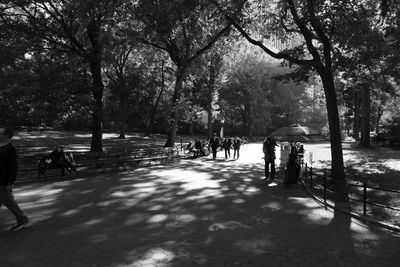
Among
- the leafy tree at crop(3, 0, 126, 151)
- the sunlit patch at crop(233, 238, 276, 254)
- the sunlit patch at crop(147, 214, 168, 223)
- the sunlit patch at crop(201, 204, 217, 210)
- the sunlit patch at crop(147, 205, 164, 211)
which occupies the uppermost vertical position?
the leafy tree at crop(3, 0, 126, 151)

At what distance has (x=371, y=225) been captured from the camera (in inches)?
320

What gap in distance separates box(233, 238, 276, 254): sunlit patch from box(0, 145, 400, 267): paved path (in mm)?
11

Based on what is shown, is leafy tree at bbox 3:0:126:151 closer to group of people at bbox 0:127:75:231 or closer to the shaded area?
the shaded area

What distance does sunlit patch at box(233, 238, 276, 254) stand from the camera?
6.24 m

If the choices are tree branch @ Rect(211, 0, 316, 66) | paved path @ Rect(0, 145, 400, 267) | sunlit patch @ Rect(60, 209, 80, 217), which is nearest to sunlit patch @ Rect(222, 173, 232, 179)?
paved path @ Rect(0, 145, 400, 267)

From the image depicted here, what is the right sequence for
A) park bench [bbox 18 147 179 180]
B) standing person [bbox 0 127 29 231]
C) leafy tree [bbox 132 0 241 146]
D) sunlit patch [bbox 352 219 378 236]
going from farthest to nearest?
leafy tree [bbox 132 0 241 146] → park bench [bbox 18 147 179 180] → sunlit patch [bbox 352 219 378 236] → standing person [bbox 0 127 29 231]

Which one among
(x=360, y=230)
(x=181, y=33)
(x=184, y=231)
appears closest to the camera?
(x=184, y=231)

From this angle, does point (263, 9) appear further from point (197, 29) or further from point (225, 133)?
point (225, 133)

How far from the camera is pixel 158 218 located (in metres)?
8.34

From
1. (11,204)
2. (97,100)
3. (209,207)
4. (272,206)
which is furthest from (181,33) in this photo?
(11,204)

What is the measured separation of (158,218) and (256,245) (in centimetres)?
258

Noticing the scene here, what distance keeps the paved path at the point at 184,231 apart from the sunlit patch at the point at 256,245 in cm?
1

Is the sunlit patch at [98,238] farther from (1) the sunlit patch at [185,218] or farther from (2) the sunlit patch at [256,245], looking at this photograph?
(2) the sunlit patch at [256,245]

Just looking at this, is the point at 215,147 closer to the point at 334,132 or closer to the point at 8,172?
the point at 334,132
